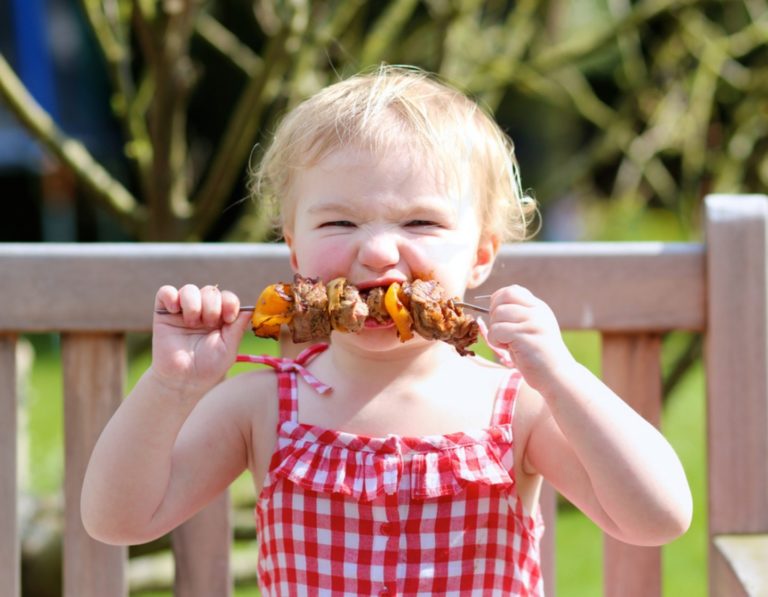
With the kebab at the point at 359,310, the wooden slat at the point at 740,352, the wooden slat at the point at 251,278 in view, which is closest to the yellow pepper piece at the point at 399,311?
the kebab at the point at 359,310

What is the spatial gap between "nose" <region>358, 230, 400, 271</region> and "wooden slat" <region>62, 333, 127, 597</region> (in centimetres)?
50

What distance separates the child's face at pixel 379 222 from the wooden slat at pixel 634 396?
1.19 ft

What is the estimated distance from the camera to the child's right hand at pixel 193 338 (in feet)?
4.86

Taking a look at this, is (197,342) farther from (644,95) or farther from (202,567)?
(644,95)

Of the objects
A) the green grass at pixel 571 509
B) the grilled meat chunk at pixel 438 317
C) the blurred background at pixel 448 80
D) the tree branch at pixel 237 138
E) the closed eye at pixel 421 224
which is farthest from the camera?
the green grass at pixel 571 509

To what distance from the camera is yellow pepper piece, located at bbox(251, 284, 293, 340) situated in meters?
1.48

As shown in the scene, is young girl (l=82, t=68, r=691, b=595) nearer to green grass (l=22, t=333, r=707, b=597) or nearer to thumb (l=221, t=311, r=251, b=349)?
thumb (l=221, t=311, r=251, b=349)

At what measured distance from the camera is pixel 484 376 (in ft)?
5.45

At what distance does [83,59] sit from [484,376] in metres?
9.26

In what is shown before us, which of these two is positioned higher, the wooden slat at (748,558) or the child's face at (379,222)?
the child's face at (379,222)

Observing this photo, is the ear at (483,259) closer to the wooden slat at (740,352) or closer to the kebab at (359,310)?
the kebab at (359,310)

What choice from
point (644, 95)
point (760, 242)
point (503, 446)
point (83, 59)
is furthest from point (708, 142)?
point (83, 59)

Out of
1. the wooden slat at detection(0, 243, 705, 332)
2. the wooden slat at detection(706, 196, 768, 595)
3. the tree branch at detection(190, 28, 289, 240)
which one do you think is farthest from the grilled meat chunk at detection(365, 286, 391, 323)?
the tree branch at detection(190, 28, 289, 240)

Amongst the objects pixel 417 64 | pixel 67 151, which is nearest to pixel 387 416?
pixel 67 151
